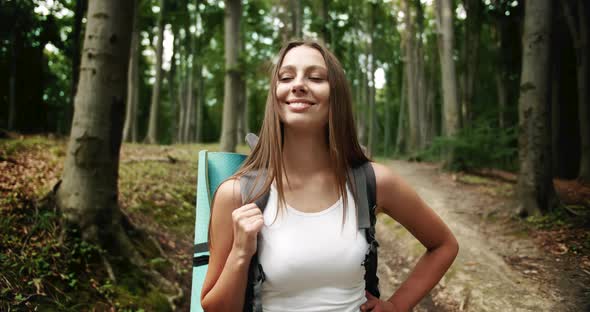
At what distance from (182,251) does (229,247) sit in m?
3.94

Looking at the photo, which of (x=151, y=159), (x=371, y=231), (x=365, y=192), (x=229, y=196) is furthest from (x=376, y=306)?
(x=151, y=159)

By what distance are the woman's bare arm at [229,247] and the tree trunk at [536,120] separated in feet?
18.7

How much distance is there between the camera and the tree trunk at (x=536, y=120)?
18.8ft

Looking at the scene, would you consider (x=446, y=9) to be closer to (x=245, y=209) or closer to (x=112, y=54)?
(x=112, y=54)

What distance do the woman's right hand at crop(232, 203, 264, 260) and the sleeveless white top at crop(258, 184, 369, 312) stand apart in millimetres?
130

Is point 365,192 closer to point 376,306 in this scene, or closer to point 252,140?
point 376,306

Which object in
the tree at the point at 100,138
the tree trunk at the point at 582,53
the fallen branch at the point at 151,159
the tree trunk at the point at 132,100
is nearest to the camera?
the tree at the point at 100,138

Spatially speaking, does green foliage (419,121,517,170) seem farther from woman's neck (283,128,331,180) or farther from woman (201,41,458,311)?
woman's neck (283,128,331,180)

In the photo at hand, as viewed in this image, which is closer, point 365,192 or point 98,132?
point 365,192

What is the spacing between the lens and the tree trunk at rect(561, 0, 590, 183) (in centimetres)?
814

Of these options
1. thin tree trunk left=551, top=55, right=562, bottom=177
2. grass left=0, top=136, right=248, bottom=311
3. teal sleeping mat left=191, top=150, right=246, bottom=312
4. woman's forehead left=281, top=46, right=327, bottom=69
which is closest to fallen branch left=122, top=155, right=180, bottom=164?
grass left=0, top=136, right=248, bottom=311

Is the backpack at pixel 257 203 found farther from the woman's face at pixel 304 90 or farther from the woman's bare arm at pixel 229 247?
the woman's face at pixel 304 90

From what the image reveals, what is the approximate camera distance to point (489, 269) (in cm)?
454

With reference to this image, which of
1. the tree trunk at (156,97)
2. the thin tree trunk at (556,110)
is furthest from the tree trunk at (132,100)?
the thin tree trunk at (556,110)
